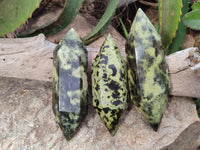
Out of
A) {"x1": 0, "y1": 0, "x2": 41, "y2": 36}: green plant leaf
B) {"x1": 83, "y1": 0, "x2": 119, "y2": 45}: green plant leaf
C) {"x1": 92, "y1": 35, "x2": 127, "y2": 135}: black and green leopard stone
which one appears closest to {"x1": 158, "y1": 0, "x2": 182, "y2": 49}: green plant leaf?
{"x1": 83, "y1": 0, "x2": 119, "y2": 45}: green plant leaf

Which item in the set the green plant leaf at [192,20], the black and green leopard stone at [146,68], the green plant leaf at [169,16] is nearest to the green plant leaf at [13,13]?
the black and green leopard stone at [146,68]

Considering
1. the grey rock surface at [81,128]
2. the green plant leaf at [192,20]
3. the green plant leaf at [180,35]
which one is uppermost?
the green plant leaf at [192,20]

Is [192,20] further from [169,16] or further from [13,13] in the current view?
[13,13]

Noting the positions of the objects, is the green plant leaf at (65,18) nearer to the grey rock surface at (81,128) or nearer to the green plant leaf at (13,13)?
the green plant leaf at (13,13)

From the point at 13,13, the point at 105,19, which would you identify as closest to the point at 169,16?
the point at 105,19

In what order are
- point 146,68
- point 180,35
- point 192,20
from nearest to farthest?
point 146,68 → point 192,20 → point 180,35

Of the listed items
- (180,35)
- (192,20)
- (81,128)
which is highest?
(192,20)

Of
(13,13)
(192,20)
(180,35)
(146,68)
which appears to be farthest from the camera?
(180,35)

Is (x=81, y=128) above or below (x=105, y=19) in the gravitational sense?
below
